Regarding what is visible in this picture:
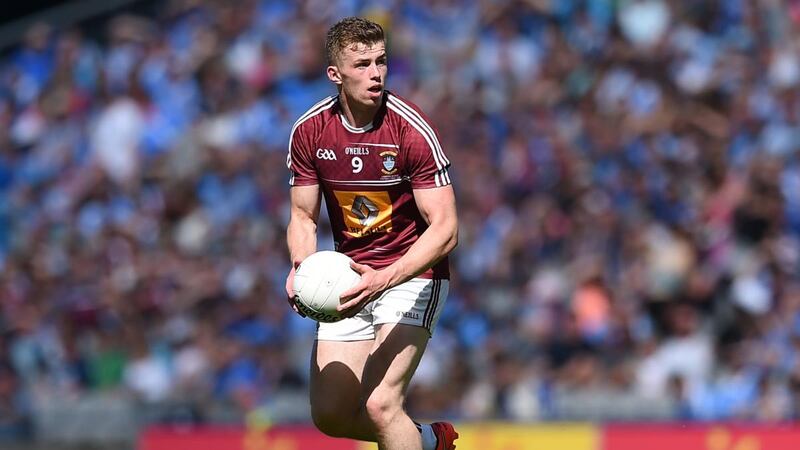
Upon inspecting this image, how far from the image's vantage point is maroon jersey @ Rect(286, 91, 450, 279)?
718 centimetres

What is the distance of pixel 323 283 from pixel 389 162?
792mm

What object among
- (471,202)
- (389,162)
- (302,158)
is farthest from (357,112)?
(471,202)

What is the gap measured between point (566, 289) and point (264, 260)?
3.42 m

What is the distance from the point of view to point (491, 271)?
13250 mm

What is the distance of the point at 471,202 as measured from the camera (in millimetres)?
13734

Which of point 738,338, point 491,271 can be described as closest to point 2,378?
point 491,271

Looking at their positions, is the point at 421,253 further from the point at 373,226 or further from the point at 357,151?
the point at 357,151

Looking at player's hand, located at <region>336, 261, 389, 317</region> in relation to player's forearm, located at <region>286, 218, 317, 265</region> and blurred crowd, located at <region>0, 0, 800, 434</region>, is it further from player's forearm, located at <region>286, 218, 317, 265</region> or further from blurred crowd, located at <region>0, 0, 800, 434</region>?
blurred crowd, located at <region>0, 0, 800, 434</region>

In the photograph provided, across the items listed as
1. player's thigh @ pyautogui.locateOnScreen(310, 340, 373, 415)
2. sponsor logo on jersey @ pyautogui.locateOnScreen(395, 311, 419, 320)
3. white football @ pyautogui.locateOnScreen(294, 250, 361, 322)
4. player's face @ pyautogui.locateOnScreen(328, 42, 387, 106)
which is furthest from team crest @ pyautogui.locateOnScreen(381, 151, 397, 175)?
player's thigh @ pyautogui.locateOnScreen(310, 340, 373, 415)

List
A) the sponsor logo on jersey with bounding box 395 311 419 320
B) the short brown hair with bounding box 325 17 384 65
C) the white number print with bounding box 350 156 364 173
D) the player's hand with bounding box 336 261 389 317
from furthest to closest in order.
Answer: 1. the sponsor logo on jersey with bounding box 395 311 419 320
2. the white number print with bounding box 350 156 364 173
3. the short brown hair with bounding box 325 17 384 65
4. the player's hand with bounding box 336 261 389 317

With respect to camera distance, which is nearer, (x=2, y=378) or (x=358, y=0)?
(x=2, y=378)

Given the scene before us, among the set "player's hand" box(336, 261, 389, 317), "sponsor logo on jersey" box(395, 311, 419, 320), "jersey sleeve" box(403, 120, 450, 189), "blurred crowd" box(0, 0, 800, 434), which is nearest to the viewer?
"player's hand" box(336, 261, 389, 317)

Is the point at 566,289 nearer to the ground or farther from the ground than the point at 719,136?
nearer to the ground

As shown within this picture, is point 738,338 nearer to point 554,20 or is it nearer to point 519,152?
point 519,152
